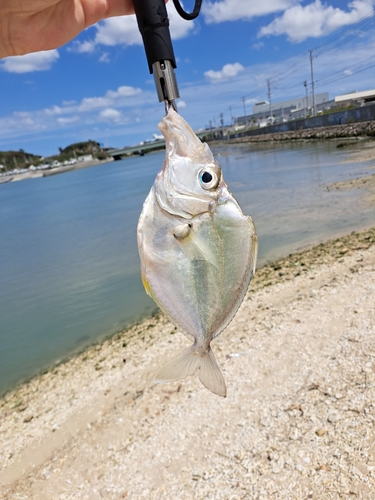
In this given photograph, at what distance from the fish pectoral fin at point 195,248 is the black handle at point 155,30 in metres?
0.75

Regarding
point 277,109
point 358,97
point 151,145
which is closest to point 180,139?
point 151,145

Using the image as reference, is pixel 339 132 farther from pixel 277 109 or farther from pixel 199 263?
pixel 277 109

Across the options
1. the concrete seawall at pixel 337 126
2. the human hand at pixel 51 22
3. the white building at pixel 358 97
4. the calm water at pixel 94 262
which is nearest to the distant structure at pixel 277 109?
the white building at pixel 358 97

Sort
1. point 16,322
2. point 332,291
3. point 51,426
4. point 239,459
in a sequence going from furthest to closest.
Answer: point 16,322 → point 332,291 → point 51,426 → point 239,459

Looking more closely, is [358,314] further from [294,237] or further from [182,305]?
[294,237]

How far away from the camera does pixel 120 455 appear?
4.98m

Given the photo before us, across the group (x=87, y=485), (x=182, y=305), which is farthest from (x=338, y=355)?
(x=182, y=305)

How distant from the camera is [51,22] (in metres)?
2.24

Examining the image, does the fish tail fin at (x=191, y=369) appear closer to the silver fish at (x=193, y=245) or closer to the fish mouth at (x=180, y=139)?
the silver fish at (x=193, y=245)

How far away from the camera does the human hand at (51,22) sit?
2.16 m

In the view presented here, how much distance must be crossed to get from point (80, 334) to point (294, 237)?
797 cm

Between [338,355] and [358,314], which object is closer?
[338,355]

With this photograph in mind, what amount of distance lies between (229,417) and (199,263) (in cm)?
384

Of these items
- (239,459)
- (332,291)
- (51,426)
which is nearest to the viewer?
(239,459)
